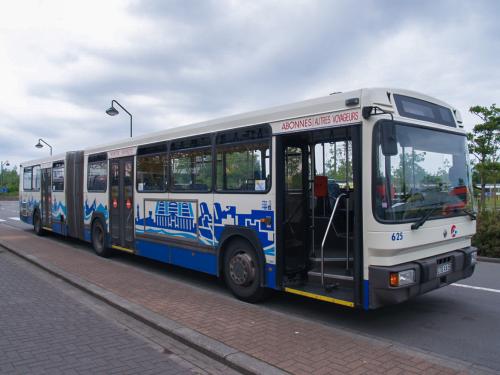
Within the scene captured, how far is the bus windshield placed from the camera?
16.7ft

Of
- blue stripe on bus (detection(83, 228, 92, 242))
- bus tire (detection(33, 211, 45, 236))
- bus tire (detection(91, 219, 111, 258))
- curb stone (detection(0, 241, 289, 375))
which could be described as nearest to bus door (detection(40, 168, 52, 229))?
bus tire (detection(33, 211, 45, 236))

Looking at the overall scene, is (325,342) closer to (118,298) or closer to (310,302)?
(310,302)

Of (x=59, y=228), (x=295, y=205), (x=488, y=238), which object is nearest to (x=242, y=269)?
(x=295, y=205)

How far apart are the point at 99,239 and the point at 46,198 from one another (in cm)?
505

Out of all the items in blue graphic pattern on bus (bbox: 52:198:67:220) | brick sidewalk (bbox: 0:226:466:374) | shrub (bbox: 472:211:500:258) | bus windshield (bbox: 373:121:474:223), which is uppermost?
bus windshield (bbox: 373:121:474:223)

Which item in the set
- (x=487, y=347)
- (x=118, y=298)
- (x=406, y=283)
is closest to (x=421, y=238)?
(x=406, y=283)

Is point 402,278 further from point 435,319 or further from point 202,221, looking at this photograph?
point 202,221

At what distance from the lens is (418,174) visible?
215 inches

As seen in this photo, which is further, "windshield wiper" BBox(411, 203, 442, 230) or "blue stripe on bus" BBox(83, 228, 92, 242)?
"blue stripe on bus" BBox(83, 228, 92, 242)

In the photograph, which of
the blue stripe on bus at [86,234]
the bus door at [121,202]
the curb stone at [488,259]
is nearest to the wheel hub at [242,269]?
the bus door at [121,202]

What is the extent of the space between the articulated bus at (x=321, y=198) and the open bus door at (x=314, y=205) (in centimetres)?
2

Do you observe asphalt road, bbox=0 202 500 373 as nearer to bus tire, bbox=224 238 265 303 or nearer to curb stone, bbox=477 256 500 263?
bus tire, bbox=224 238 265 303

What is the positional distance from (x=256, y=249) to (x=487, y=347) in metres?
3.13

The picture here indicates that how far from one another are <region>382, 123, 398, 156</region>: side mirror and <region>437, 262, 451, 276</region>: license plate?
1.64 meters
